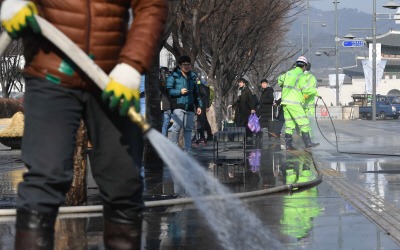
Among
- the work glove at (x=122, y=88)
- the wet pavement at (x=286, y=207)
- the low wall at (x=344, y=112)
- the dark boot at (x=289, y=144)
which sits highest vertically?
the low wall at (x=344, y=112)

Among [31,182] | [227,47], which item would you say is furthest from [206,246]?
[227,47]

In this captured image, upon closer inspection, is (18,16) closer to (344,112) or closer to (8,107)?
(8,107)

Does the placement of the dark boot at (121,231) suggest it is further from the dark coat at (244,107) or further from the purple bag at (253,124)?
the dark coat at (244,107)

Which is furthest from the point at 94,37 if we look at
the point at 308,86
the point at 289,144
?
the point at 289,144

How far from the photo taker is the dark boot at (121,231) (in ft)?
12.9

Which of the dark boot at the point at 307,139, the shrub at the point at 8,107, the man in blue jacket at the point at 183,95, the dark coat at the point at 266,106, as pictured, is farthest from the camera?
the shrub at the point at 8,107

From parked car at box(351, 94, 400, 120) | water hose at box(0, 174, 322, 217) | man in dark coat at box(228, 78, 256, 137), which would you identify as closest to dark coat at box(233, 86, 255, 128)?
man in dark coat at box(228, 78, 256, 137)

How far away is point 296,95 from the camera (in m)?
17.2

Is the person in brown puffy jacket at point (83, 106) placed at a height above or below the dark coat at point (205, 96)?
below

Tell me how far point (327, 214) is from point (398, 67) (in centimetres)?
10499

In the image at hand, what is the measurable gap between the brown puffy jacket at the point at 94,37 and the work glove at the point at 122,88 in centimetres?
6

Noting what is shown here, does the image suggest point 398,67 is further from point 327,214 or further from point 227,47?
point 327,214

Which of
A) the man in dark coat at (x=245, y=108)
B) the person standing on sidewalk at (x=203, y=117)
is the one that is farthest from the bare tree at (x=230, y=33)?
the person standing on sidewalk at (x=203, y=117)

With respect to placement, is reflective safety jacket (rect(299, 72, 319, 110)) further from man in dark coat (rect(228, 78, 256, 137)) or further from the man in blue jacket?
man in dark coat (rect(228, 78, 256, 137))
